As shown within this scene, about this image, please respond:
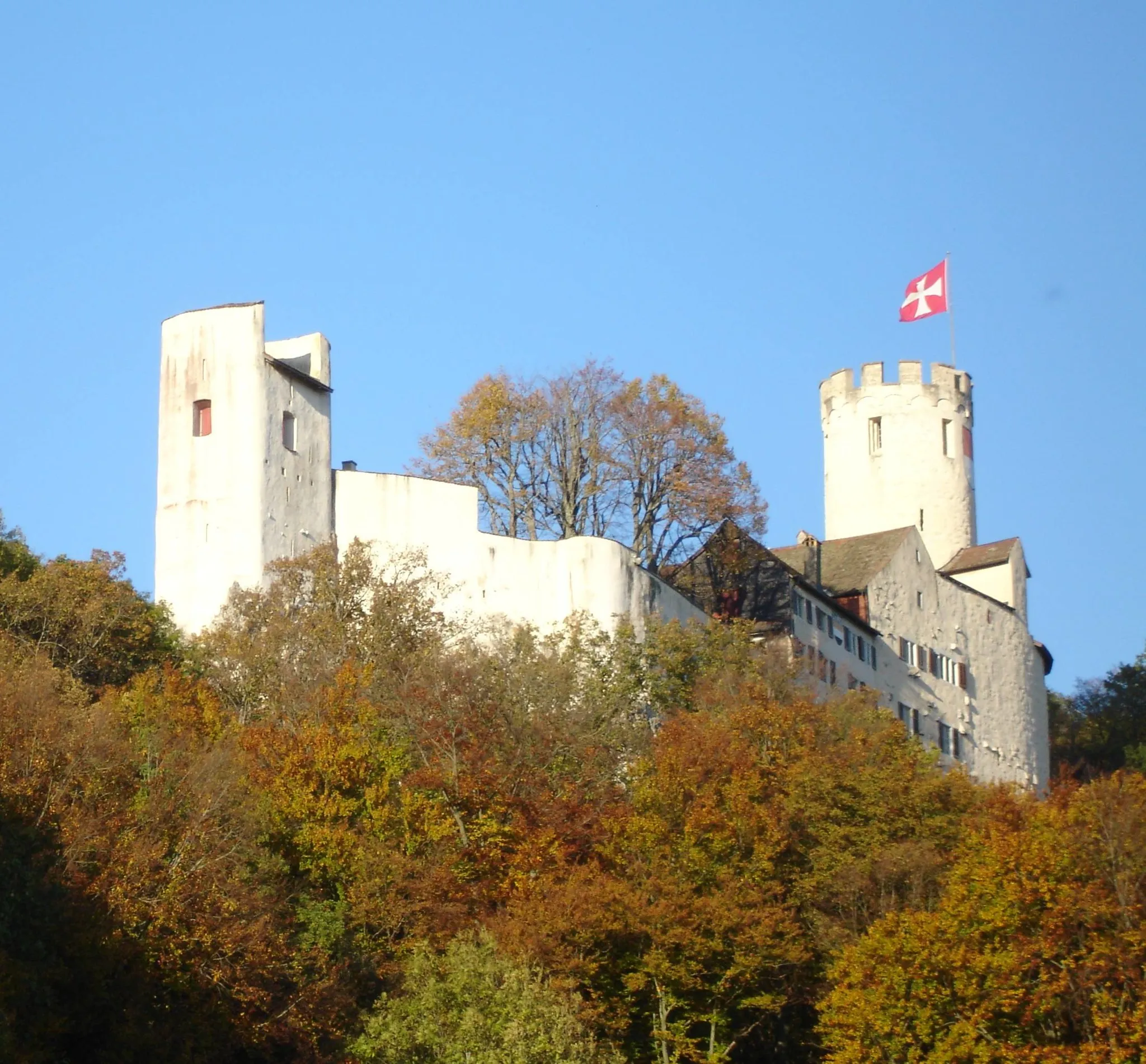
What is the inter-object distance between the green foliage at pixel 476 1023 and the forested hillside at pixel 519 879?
0.06 m

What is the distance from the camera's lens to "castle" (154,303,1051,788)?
61656mm

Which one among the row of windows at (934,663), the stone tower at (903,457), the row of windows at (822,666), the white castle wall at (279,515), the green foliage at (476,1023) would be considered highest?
the stone tower at (903,457)

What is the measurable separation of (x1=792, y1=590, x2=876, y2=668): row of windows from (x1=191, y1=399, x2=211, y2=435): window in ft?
63.2

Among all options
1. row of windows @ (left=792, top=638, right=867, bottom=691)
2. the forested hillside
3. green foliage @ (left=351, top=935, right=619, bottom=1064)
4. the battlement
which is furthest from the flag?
green foliage @ (left=351, top=935, right=619, bottom=1064)

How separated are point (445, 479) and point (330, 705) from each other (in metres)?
24.8

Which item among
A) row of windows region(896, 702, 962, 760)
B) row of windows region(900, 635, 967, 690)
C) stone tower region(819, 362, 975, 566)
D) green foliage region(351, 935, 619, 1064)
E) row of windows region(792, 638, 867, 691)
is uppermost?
stone tower region(819, 362, 975, 566)

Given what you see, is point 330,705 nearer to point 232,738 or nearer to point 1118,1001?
point 232,738

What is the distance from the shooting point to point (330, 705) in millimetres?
48594

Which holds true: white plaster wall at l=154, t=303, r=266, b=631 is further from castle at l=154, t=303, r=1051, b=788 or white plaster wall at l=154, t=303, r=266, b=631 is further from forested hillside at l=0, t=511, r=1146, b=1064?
forested hillside at l=0, t=511, r=1146, b=1064

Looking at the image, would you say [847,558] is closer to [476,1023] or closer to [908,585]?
[908,585]

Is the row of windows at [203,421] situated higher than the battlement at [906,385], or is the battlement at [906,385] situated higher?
the battlement at [906,385]

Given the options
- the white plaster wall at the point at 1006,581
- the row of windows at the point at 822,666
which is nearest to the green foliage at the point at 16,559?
the row of windows at the point at 822,666

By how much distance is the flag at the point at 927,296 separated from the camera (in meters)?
88.8

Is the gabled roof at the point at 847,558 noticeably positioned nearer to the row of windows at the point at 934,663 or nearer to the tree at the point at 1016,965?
the row of windows at the point at 934,663
